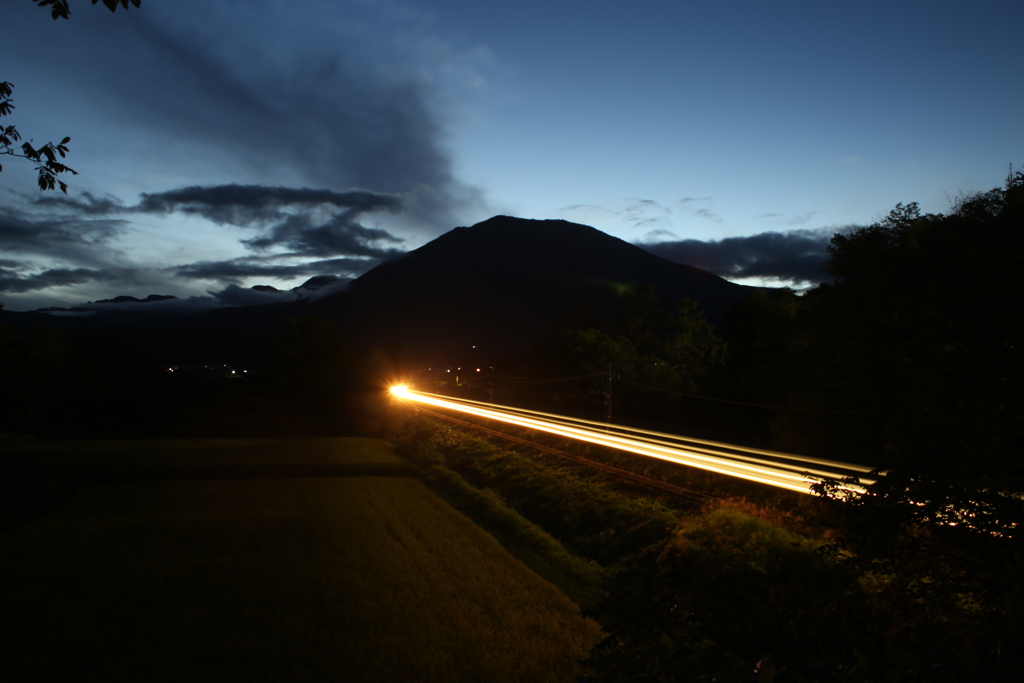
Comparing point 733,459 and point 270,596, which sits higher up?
point 733,459

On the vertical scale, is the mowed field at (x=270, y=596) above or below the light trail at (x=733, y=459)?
below

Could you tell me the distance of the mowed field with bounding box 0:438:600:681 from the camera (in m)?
6.63

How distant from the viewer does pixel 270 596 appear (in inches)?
341

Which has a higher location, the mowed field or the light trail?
the light trail

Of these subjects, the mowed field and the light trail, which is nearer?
the mowed field

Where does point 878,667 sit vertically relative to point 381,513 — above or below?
above

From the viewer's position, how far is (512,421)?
2823cm

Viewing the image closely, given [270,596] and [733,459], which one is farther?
[733,459]

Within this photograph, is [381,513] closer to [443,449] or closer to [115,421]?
[443,449]

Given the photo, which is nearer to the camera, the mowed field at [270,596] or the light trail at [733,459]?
the mowed field at [270,596]

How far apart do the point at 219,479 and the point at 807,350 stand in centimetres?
3001

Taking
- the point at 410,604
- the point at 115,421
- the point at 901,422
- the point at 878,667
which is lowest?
the point at 115,421

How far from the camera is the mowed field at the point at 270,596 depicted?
21.8ft

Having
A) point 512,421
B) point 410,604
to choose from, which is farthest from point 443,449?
point 410,604
